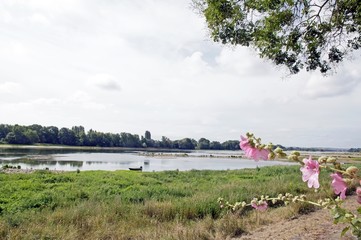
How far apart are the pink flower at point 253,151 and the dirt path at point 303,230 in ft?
13.2

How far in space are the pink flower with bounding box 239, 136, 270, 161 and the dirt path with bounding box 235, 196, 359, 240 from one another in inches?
158

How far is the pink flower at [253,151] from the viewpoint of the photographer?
117 centimetres

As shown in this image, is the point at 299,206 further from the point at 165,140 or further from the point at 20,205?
the point at 165,140

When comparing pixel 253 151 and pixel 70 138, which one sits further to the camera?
pixel 70 138

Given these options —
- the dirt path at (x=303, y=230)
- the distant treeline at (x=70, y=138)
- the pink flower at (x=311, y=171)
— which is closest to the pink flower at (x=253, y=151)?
the pink flower at (x=311, y=171)

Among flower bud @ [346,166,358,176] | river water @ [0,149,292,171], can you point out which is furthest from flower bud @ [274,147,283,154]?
river water @ [0,149,292,171]

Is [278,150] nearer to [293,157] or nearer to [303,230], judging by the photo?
[293,157]

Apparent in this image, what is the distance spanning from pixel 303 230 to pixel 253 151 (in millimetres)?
4990

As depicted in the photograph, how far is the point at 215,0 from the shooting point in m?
7.82

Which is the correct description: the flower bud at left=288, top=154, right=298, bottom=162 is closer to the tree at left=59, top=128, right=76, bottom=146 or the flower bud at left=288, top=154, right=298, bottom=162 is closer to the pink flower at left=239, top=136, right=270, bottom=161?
the pink flower at left=239, top=136, right=270, bottom=161

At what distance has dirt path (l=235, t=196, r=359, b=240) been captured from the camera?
5.16m

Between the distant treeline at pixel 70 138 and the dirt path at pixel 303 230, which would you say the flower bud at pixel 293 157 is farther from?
the distant treeline at pixel 70 138

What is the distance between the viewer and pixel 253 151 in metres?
1.18

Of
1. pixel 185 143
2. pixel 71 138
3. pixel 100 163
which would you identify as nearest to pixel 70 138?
pixel 71 138
